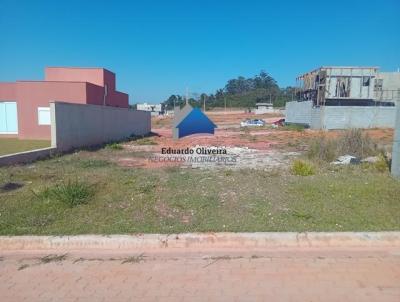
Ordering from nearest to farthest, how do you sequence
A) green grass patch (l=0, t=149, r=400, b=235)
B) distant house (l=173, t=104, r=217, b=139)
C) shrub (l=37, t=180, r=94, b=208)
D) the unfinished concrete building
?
green grass patch (l=0, t=149, r=400, b=235) → shrub (l=37, t=180, r=94, b=208) → distant house (l=173, t=104, r=217, b=139) → the unfinished concrete building

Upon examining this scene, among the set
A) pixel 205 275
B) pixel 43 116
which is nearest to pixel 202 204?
pixel 205 275

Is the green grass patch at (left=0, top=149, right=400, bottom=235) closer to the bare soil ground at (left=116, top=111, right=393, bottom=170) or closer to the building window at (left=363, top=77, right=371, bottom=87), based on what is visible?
the bare soil ground at (left=116, top=111, right=393, bottom=170)

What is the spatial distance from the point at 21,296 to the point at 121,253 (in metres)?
1.18

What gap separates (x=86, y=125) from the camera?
53.7 feet

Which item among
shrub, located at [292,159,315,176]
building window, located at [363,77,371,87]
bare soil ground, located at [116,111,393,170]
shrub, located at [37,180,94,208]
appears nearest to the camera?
shrub, located at [37,180,94,208]

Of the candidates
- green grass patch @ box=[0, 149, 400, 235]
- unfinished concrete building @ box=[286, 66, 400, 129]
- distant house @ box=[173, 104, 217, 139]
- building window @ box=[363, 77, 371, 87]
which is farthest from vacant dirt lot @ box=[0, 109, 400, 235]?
building window @ box=[363, 77, 371, 87]

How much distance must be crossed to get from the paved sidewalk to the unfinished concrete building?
29.9m

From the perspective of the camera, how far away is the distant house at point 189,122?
1706 centimetres

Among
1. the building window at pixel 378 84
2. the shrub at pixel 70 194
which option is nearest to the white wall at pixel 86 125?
the shrub at pixel 70 194

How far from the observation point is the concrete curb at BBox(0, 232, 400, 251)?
13.5ft

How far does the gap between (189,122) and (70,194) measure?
12.9 m

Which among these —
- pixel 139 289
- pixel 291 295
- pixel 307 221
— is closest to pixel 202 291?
pixel 139 289

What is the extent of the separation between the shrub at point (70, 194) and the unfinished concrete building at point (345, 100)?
29.8m

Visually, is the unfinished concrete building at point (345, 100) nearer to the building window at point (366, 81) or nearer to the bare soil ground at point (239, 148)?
the building window at point (366, 81)
